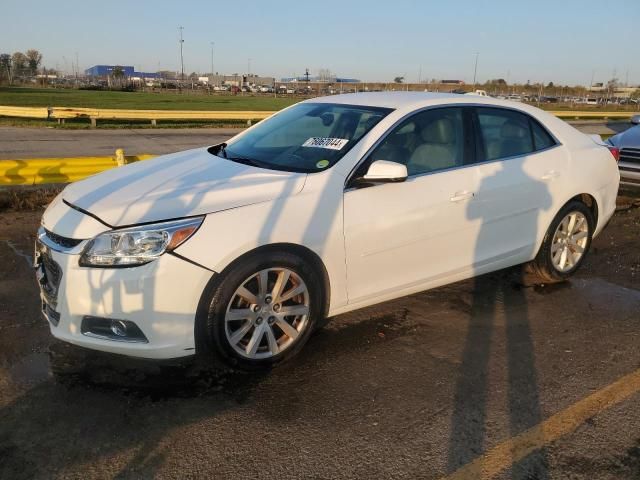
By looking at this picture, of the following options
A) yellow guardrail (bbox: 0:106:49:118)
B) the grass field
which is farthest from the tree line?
yellow guardrail (bbox: 0:106:49:118)

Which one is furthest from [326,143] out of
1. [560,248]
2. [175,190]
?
[560,248]

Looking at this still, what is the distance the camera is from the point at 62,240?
10.3 ft

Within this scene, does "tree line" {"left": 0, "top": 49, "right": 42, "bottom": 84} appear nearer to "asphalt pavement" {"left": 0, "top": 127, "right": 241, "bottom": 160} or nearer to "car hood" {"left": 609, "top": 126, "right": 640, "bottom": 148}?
"asphalt pavement" {"left": 0, "top": 127, "right": 241, "bottom": 160}

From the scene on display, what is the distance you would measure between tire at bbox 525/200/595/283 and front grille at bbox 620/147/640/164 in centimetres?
411

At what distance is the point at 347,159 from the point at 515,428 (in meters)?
1.88

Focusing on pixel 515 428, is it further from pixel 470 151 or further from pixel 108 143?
pixel 108 143

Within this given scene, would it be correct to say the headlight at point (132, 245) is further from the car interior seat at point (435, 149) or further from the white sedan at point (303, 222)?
the car interior seat at point (435, 149)

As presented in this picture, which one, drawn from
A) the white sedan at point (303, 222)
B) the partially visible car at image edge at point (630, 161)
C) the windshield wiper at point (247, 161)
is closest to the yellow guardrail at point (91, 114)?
the partially visible car at image edge at point (630, 161)

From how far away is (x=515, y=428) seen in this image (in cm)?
284

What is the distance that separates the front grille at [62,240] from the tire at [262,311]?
2.69 ft

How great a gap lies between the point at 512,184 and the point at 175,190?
2.55 m

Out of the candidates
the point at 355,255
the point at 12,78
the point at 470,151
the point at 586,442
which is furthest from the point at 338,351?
the point at 12,78

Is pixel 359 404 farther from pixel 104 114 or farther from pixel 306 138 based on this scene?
pixel 104 114

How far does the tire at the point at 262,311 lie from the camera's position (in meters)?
3.14
